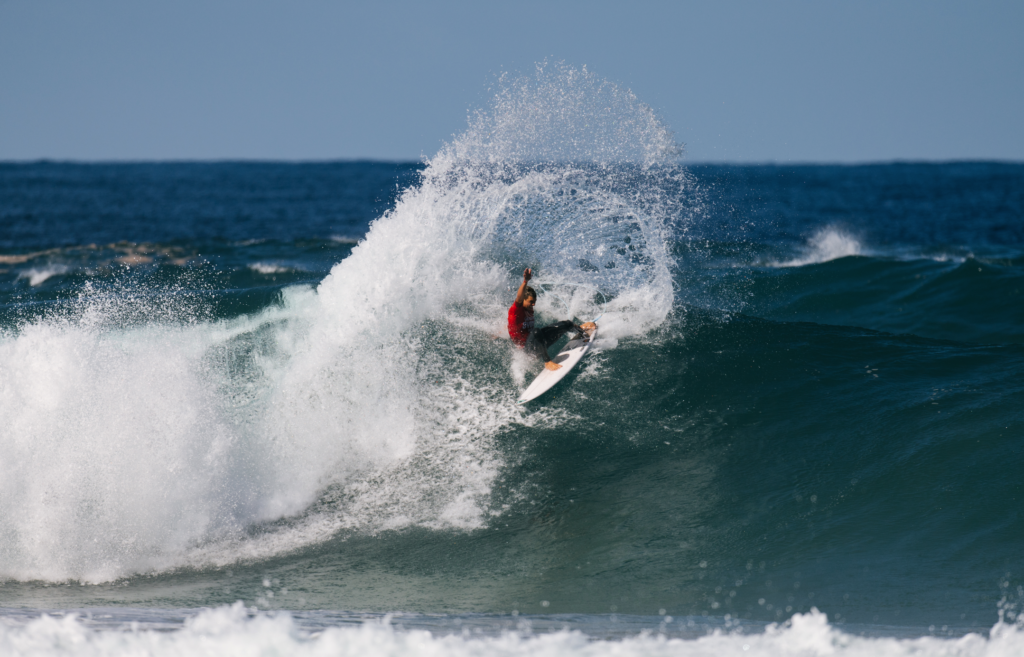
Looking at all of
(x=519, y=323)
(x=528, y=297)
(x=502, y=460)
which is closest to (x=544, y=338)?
(x=519, y=323)

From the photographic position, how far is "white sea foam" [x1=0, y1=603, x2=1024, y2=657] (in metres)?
4.36

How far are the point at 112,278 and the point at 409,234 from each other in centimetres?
1263

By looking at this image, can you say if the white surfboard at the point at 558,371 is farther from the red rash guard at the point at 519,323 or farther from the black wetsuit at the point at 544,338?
the red rash guard at the point at 519,323

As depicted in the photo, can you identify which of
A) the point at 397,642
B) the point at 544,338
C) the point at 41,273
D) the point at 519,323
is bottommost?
the point at 397,642

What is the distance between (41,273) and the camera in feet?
68.2

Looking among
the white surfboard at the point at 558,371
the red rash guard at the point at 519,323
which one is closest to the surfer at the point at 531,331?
the red rash guard at the point at 519,323

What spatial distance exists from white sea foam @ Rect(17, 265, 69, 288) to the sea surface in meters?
7.57

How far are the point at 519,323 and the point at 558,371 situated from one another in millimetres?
829

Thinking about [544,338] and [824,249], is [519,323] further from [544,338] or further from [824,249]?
[824,249]

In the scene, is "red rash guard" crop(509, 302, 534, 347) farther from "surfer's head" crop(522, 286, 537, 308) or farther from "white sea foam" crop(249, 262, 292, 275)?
"white sea foam" crop(249, 262, 292, 275)

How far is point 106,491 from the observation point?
7688 mm

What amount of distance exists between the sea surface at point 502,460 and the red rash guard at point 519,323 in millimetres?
562

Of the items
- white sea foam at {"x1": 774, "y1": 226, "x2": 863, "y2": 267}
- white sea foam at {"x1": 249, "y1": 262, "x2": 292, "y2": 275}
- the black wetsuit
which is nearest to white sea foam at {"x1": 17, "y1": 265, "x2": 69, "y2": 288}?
white sea foam at {"x1": 249, "y1": 262, "x2": 292, "y2": 275}

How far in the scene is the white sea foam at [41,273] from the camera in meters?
19.5
